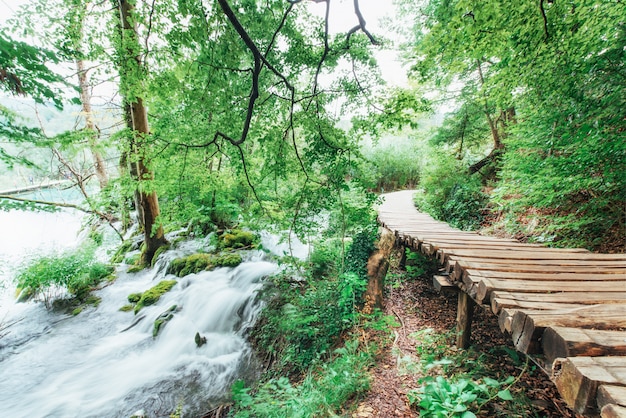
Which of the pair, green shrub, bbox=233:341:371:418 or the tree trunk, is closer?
green shrub, bbox=233:341:371:418

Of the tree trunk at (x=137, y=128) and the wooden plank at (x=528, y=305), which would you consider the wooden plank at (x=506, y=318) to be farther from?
the tree trunk at (x=137, y=128)

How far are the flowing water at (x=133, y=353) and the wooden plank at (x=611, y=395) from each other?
4337 millimetres

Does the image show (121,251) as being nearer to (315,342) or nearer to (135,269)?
(135,269)

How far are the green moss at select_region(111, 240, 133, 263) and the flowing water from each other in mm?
2311

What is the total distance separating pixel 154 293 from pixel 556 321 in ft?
26.0

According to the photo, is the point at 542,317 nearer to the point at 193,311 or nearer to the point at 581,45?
the point at 581,45

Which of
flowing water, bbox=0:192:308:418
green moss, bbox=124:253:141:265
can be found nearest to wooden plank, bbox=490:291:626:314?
flowing water, bbox=0:192:308:418

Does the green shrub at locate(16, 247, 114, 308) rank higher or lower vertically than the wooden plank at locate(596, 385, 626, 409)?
lower

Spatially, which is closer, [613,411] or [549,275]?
[613,411]

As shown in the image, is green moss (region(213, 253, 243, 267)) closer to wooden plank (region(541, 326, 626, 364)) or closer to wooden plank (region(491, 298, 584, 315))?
wooden plank (region(491, 298, 584, 315))

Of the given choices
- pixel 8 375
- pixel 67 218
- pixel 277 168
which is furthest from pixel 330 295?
pixel 67 218

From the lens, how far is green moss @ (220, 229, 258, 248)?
8383mm

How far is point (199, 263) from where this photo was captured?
7.40 metres

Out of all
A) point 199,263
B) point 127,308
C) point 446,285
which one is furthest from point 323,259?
point 127,308
